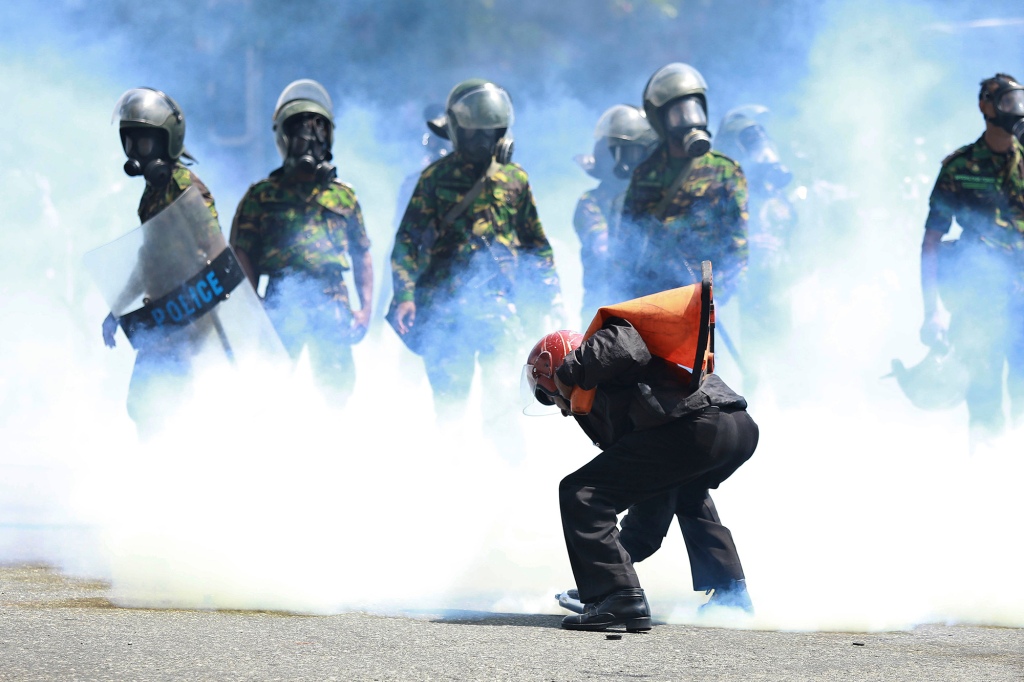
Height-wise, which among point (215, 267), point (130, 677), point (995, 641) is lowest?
point (130, 677)

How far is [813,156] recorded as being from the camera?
9328 millimetres

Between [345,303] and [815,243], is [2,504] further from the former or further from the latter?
[815,243]

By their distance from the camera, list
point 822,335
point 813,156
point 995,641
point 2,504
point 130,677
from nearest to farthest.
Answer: point 130,677 < point 995,641 < point 2,504 < point 822,335 < point 813,156

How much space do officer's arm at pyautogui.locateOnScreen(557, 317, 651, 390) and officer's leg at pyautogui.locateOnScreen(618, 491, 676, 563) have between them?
543 mm

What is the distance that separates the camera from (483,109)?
591 centimetres

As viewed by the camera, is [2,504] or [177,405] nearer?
[177,405]

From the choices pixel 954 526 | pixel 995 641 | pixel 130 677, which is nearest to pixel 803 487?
pixel 954 526

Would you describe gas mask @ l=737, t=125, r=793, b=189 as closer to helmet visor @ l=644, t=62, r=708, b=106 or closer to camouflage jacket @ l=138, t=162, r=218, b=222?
helmet visor @ l=644, t=62, r=708, b=106

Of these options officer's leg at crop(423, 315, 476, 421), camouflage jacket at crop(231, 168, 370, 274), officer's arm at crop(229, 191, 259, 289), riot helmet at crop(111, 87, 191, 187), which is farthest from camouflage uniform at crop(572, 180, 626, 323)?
riot helmet at crop(111, 87, 191, 187)

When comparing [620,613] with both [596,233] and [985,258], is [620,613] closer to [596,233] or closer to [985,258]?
[985,258]

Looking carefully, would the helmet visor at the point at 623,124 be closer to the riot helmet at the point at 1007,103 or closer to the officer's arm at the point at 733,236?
the officer's arm at the point at 733,236

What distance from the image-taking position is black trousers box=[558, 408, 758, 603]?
3152mm

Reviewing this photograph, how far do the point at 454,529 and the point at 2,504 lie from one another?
343 centimetres

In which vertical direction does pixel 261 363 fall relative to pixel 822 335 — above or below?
below
